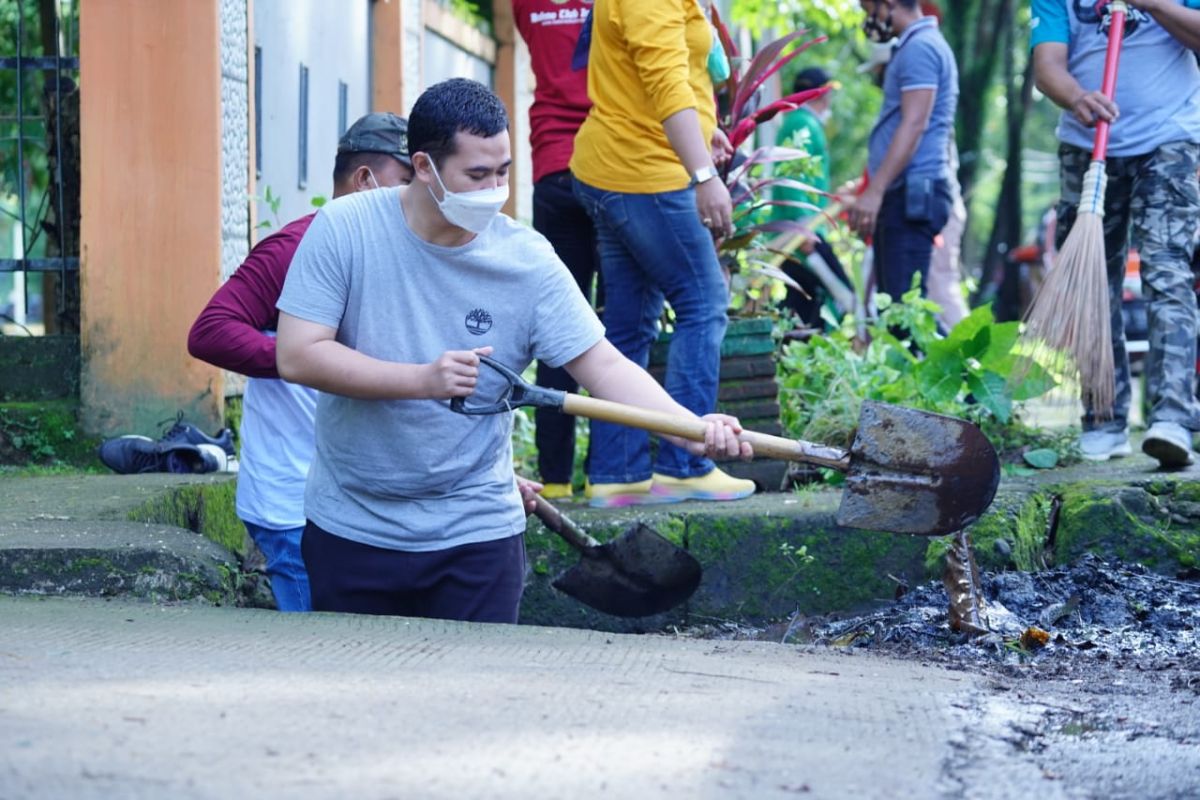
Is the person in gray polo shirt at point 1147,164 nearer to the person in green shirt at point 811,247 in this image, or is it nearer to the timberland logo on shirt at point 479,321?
the timberland logo on shirt at point 479,321

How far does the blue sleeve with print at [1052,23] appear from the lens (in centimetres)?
582

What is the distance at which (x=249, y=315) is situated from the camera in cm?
404

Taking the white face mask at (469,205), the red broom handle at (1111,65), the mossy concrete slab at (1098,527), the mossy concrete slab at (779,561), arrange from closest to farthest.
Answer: the white face mask at (469,205), the mossy concrete slab at (1098,527), the mossy concrete slab at (779,561), the red broom handle at (1111,65)

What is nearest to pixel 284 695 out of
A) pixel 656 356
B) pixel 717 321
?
pixel 717 321

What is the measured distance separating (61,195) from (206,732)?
4166 millimetres

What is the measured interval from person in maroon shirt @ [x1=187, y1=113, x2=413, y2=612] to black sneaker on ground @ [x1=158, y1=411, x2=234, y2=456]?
152 cm

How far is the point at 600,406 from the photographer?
365 cm

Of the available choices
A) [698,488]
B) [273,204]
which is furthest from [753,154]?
[273,204]

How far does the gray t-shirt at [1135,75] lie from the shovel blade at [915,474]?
2046 mm

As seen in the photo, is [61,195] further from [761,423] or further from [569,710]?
[569,710]

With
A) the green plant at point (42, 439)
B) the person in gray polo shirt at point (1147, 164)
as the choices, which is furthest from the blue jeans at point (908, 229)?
Result: the green plant at point (42, 439)

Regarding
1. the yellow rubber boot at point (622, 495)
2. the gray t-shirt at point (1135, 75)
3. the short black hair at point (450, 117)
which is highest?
the gray t-shirt at point (1135, 75)

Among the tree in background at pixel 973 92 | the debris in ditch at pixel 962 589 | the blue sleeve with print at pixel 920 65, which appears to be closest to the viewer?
the debris in ditch at pixel 962 589

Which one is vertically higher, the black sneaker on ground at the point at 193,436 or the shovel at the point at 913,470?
the shovel at the point at 913,470
